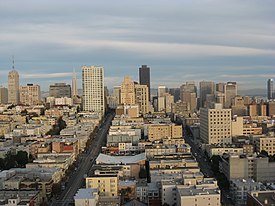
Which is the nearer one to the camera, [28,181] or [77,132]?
[28,181]

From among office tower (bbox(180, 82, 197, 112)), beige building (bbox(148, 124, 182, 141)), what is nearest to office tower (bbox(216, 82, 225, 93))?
office tower (bbox(180, 82, 197, 112))

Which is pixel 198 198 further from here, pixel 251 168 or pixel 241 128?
pixel 241 128

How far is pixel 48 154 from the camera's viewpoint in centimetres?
1791

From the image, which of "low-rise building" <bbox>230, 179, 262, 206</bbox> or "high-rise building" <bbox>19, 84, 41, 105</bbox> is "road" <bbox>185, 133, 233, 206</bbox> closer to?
"low-rise building" <bbox>230, 179, 262, 206</bbox>

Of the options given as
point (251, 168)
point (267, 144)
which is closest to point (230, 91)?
point (267, 144)

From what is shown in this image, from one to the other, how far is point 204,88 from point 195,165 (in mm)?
40464

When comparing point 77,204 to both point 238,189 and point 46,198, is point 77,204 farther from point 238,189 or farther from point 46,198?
point 238,189

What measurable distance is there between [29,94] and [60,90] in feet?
19.8

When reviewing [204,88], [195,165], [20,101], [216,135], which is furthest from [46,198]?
[204,88]

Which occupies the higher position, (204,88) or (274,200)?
(204,88)

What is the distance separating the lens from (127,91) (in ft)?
126

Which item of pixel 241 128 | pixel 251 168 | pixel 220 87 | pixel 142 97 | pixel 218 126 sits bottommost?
pixel 251 168

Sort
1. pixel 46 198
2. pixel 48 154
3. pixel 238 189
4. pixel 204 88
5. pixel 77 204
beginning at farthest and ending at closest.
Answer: pixel 204 88 < pixel 48 154 < pixel 46 198 < pixel 238 189 < pixel 77 204

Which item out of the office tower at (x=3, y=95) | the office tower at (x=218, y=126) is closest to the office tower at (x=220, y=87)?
the office tower at (x=3, y=95)
